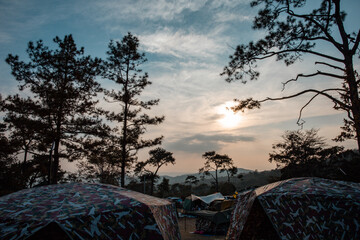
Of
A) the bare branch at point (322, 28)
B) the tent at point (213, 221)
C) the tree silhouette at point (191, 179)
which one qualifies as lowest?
the tent at point (213, 221)

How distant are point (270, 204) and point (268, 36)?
25.0ft

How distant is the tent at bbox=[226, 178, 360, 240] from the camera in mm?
5531

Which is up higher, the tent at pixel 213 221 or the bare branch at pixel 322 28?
the bare branch at pixel 322 28

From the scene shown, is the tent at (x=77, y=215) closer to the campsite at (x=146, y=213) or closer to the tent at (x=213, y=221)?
the campsite at (x=146, y=213)

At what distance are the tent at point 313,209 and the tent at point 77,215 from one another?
2880 millimetres

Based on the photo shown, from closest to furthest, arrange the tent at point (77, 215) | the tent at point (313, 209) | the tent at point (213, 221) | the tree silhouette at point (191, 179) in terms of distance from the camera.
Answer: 1. the tent at point (77, 215)
2. the tent at point (313, 209)
3. the tent at point (213, 221)
4. the tree silhouette at point (191, 179)

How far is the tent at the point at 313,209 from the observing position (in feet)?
18.1

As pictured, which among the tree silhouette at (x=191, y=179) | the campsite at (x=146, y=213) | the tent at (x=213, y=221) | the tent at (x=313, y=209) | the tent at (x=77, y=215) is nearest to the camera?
the tent at (x=77, y=215)

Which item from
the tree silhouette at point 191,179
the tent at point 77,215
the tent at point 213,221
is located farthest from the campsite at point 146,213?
the tree silhouette at point 191,179

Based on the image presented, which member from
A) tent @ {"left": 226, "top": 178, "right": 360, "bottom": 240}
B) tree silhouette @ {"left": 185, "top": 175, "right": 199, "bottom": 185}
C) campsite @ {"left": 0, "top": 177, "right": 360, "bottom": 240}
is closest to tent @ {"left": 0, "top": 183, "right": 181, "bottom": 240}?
campsite @ {"left": 0, "top": 177, "right": 360, "bottom": 240}

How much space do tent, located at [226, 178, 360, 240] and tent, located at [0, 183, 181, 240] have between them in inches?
113

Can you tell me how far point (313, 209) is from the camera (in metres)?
5.78

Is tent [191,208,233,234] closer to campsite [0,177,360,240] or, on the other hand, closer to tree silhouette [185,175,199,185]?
campsite [0,177,360,240]

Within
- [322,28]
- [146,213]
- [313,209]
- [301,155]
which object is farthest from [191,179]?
[146,213]
